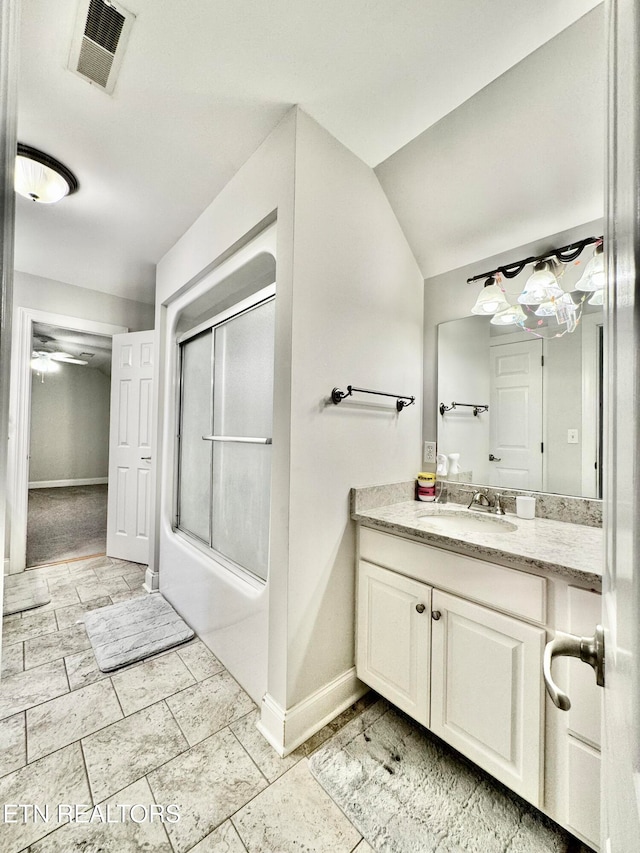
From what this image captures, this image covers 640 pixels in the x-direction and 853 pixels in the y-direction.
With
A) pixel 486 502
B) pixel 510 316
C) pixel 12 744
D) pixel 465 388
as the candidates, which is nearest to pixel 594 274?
pixel 510 316

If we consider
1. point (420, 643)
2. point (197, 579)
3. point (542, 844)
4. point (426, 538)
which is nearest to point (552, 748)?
point (542, 844)

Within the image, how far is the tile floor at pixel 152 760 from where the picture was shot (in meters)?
1.16

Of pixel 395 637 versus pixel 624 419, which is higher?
pixel 624 419

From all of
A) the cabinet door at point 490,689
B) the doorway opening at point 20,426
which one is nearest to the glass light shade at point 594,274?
the cabinet door at point 490,689

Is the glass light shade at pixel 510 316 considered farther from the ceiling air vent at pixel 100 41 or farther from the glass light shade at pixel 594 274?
Answer: the ceiling air vent at pixel 100 41

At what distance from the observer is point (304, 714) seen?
1516mm

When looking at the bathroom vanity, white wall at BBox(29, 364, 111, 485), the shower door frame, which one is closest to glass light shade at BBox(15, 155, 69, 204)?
the shower door frame

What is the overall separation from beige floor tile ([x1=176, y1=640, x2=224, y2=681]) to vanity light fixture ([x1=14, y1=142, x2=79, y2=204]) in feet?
8.54

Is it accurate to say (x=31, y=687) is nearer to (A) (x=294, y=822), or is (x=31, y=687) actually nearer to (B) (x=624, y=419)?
(A) (x=294, y=822)

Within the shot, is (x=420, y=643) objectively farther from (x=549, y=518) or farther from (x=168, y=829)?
(x=168, y=829)

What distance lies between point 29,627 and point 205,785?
66.4 inches

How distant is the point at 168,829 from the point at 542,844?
117cm

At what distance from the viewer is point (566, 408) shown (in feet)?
5.47

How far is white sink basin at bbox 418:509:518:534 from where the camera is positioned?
1650 mm
